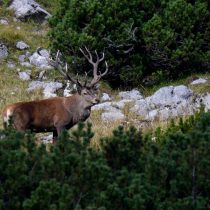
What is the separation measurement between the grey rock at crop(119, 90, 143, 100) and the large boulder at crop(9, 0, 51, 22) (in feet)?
19.7

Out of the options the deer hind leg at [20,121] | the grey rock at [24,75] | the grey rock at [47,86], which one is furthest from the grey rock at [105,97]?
the deer hind leg at [20,121]

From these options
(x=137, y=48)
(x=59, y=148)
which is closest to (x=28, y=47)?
(x=137, y=48)

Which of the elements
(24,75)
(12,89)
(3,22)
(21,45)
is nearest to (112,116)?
(12,89)

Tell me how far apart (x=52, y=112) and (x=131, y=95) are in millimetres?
4872

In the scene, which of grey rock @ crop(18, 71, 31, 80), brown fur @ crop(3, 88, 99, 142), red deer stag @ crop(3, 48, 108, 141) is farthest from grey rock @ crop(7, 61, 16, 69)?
brown fur @ crop(3, 88, 99, 142)

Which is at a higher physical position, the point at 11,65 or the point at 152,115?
the point at 11,65

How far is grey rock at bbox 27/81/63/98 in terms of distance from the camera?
17.5m

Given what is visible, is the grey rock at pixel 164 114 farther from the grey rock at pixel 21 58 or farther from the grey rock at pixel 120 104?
the grey rock at pixel 21 58

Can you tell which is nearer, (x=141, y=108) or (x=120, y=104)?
(x=141, y=108)

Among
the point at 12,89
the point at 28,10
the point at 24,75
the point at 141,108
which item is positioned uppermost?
the point at 28,10

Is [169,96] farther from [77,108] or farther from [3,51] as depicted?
[3,51]

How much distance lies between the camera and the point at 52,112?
12633mm

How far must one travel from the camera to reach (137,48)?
18297 millimetres

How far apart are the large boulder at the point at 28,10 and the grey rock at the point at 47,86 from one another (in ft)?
15.3
